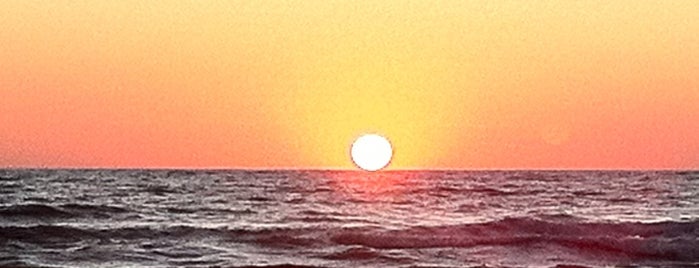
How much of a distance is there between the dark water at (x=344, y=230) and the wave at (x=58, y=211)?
1.7 inches

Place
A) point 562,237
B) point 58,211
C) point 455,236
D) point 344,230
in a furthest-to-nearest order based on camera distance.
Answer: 1. point 58,211
2. point 344,230
3. point 562,237
4. point 455,236

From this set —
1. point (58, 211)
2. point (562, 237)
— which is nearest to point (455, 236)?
point (562, 237)

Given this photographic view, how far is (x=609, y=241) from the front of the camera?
20.9m

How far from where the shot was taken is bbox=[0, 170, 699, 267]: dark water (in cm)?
1833

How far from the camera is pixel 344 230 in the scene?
72.3 ft

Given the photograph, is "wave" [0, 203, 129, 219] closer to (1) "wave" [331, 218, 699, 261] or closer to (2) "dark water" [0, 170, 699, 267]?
(2) "dark water" [0, 170, 699, 267]

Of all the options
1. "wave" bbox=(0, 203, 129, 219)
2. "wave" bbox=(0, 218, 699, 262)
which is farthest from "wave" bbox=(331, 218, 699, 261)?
"wave" bbox=(0, 203, 129, 219)

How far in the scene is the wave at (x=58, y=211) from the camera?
86.3 feet

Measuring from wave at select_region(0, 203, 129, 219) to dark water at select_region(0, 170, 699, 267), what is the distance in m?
0.04

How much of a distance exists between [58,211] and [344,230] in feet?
27.5

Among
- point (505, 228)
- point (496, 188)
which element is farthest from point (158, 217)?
point (496, 188)

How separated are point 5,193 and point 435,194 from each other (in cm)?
1327

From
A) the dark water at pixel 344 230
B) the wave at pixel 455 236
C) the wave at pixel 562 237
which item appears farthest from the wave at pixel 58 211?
the wave at pixel 562 237

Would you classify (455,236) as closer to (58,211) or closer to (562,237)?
(562,237)
